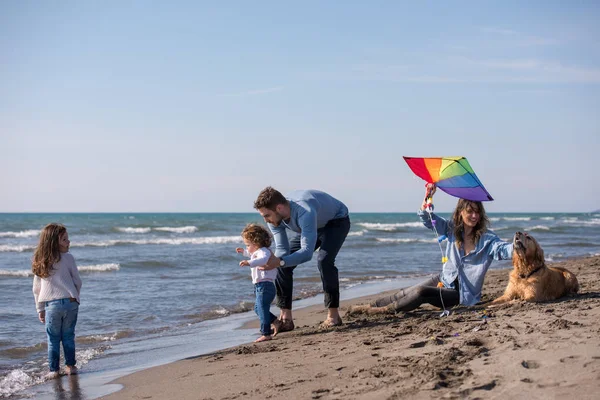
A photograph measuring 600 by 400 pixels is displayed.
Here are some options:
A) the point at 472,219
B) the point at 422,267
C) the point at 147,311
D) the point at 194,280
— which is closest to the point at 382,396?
the point at 472,219

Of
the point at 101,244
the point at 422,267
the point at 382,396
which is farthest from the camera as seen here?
the point at 101,244

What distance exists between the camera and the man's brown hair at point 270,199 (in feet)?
19.3

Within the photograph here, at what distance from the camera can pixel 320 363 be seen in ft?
15.3

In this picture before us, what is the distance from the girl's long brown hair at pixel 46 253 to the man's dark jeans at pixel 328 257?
2.20m

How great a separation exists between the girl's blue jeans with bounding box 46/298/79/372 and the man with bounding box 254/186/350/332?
71.3 inches

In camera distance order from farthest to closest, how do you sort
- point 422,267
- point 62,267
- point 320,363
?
point 422,267, point 62,267, point 320,363

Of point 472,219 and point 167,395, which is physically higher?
point 472,219

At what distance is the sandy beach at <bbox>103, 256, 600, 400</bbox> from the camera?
139 inches

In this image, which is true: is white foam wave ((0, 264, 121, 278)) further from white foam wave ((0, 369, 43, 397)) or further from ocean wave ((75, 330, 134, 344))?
white foam wave ((0, 369, 43, 397))

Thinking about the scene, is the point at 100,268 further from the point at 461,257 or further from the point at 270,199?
the point at 461,257

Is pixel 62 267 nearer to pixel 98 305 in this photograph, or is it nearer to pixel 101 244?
pixel 98 305

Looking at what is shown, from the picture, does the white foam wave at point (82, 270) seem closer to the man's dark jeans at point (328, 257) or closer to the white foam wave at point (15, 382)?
the white foam wave at point (15, 382)

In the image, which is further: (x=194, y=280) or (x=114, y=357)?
(x=194, y=280)

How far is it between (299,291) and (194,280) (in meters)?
2.63
